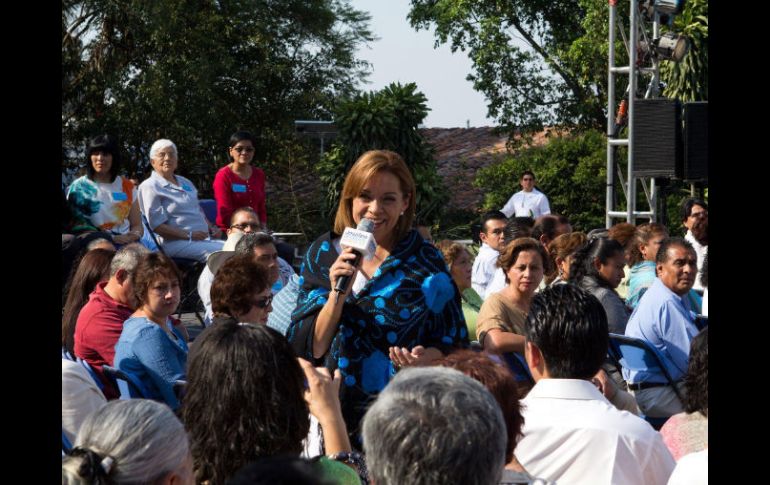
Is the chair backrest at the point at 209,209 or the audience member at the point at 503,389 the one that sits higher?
the chair backrest at the point at 209,209

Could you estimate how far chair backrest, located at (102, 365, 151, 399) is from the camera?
460cm

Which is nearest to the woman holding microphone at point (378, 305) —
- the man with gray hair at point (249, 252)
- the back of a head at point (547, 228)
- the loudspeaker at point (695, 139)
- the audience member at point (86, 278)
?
the audience member at point (86, 278)

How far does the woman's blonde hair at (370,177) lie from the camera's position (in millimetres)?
3902

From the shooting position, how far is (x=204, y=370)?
2885mm

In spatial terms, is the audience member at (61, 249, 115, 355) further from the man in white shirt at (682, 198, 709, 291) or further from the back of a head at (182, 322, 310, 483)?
the man in white shirt at (682, 198, 709, 291)

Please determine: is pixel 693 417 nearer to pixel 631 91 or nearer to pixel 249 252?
pixel 249 252

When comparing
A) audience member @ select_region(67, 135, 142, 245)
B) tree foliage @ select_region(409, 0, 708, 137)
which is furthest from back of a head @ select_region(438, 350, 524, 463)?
tree foliage @ select_region(409, 0, 708, 137)

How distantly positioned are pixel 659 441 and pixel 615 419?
0.15 meters

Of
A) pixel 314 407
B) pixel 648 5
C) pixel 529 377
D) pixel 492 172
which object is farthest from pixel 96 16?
pixel 314 407

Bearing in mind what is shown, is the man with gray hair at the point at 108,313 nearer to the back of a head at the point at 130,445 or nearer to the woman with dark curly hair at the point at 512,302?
the woman with dark curly hair at the point at 512,302

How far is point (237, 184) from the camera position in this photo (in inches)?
367

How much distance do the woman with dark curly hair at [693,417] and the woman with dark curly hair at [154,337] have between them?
85.1 inches

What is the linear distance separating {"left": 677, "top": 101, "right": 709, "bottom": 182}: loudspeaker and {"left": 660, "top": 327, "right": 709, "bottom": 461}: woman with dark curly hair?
8757mm
